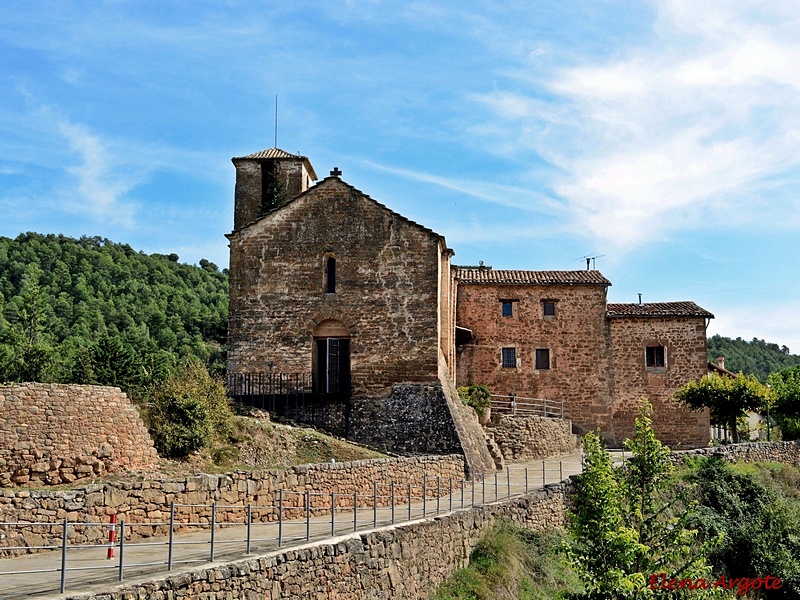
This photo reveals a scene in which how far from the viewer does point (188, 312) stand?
67.1m

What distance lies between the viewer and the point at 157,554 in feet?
48.1

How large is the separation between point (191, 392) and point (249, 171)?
17.0 meters

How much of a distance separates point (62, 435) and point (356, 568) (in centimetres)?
646

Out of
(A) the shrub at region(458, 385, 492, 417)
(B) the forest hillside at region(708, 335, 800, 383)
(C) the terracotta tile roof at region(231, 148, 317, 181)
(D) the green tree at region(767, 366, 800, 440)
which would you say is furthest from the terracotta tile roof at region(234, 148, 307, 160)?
(B) the forest hillside at region(708, 335, 800, 383)

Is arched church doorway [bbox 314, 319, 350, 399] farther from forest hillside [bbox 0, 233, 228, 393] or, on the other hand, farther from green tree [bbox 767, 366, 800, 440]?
green tree [bbox 767, 366, 800, 440]

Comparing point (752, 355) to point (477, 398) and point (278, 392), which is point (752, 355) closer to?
point (477, 398)

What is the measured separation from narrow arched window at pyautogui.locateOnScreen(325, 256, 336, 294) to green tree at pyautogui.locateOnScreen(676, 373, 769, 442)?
17.5 meters

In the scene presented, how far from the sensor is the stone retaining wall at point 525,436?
35.0 meters

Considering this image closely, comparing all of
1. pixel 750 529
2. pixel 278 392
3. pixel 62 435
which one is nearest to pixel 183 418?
pixel 62 435

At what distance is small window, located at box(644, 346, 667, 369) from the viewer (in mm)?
42750

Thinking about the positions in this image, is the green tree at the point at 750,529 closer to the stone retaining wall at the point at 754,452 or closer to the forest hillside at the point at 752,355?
the stone retaining wall at the point at 754,452

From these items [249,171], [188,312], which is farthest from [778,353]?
[249,171]

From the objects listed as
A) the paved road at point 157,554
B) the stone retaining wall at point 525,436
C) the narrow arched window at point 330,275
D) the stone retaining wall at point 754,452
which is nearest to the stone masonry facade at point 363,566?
the paved road at point 157,554

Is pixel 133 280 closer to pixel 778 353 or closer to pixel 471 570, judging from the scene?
pixel 471 570
